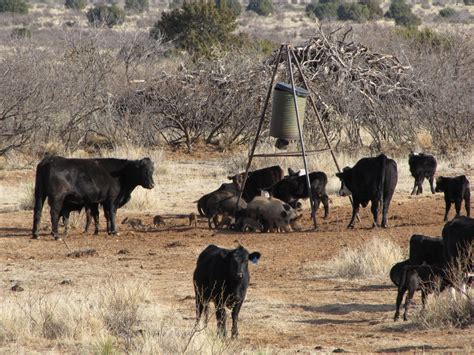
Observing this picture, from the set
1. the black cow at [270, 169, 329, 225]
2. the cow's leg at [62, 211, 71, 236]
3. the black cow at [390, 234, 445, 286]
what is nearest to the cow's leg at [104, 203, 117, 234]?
the cow's leg at [62, 211, 71, 236]

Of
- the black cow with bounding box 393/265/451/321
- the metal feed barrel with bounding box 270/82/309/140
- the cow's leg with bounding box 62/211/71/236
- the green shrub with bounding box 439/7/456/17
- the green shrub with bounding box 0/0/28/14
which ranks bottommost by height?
the cow's leg with bounding box 62/211/71/236

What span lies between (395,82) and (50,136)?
9.20 m

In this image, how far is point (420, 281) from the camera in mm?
11117

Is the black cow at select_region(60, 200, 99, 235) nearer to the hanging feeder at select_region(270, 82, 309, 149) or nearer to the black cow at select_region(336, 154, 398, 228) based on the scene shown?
the hanging feeder at select_region(270, 82, 309, 149)

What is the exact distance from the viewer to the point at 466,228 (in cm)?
1162

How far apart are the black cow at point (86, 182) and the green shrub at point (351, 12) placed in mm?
57614

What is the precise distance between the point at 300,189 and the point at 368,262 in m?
4.96

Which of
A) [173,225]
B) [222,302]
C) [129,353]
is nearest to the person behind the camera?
[129,353]

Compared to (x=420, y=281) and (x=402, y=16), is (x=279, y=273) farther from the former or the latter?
(x=402, y=16)

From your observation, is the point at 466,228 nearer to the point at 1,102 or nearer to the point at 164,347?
the point at 164,347

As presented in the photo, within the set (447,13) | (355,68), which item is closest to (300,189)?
(355,68)

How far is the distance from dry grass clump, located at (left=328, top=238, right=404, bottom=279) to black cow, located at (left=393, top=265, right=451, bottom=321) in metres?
2.34

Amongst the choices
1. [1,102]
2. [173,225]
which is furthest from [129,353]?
[1,102]

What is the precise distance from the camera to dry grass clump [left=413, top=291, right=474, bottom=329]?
34.5 feet
